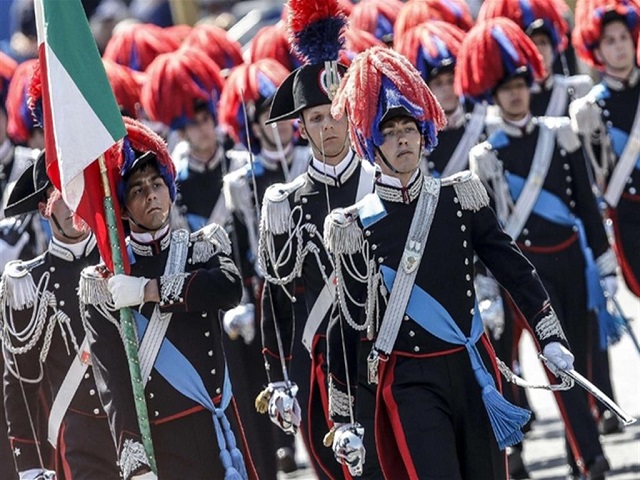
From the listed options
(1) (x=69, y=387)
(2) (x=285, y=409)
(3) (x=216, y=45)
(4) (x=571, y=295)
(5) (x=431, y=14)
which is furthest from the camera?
(3) (x=216, y=45)

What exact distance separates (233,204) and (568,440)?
1.88 meters

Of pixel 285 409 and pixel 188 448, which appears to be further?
pixel 285 409

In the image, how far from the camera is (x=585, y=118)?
1056cm

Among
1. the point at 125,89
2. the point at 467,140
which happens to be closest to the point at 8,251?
the point at 125,89

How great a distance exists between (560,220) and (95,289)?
2982 mm

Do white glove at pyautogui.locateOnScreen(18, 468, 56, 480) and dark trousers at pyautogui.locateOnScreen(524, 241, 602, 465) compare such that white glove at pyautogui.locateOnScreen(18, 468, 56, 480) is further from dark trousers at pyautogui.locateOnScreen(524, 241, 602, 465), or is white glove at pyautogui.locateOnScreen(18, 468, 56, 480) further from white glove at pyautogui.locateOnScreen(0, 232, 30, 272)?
dark trousers at pyautogui.locateOnScreen(524, 241, 602, 465)

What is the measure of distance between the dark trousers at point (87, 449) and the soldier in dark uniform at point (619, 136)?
3363 millimetres

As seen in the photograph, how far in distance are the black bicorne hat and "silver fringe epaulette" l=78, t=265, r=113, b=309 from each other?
1.79ft

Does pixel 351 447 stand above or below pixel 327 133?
below

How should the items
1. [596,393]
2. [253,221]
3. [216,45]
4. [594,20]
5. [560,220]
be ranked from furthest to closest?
[216,45] < [594,20] < [253,221] < [560,220] < [596,393]

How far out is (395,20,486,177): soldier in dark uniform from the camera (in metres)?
10.9

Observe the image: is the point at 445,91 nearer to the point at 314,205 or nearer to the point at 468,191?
the point at 314,205

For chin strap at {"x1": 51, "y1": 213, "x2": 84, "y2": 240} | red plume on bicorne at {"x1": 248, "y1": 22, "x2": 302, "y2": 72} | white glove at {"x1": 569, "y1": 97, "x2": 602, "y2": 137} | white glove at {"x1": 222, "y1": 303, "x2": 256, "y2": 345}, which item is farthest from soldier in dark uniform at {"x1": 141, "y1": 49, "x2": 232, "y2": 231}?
chin strap at {"x1": 51, "y1": 213, "x2": 84, "y2": 240}

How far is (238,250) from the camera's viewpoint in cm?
1048
